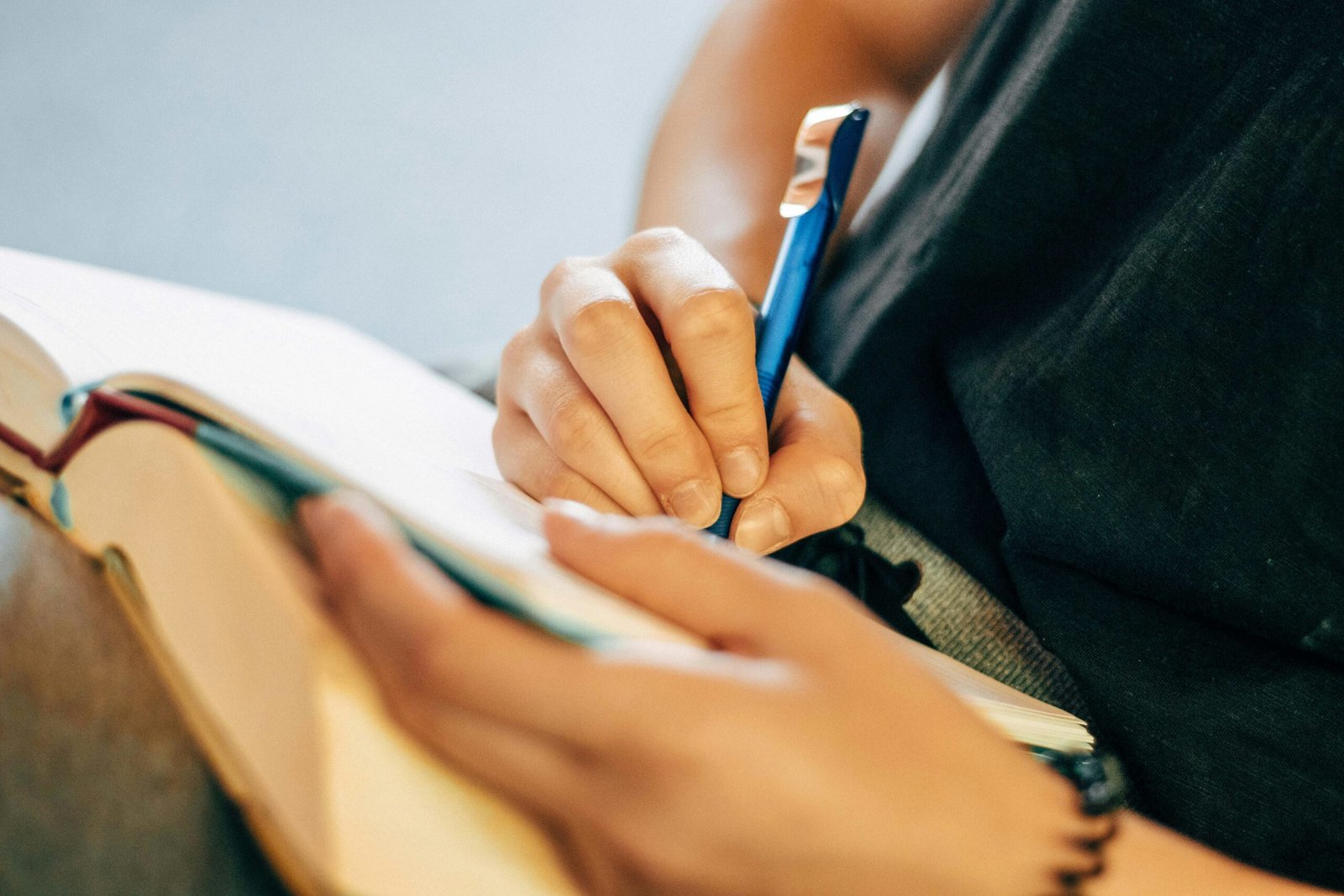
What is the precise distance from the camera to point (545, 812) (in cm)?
19

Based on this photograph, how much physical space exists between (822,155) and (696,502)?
0.62 feet

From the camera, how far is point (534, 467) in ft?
1.33

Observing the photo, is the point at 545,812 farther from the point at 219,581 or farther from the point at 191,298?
the point at 191,298

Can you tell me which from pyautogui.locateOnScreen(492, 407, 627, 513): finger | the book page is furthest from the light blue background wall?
pyautogui.locateOnScreen(492, 407, 627, 513): finger

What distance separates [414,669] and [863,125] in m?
0.36

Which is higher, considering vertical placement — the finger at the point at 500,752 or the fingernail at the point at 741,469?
the finger at the point at 500,752

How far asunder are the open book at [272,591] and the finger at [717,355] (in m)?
0.11

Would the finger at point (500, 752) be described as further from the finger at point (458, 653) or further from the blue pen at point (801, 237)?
the blue pen at point (801, 237)

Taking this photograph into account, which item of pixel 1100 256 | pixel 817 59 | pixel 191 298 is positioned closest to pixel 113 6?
pixel 191 298

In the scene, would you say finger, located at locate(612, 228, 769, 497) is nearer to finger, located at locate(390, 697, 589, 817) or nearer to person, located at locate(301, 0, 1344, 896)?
person, located at locate(301, 0, 1344, 896)

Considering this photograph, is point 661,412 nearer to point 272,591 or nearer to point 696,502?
point 696,502

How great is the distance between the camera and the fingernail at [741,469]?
1.26ft

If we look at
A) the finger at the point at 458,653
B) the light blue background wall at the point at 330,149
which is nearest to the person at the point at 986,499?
the finger at the point at 458,653

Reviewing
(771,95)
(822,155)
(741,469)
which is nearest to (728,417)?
(741,469)
